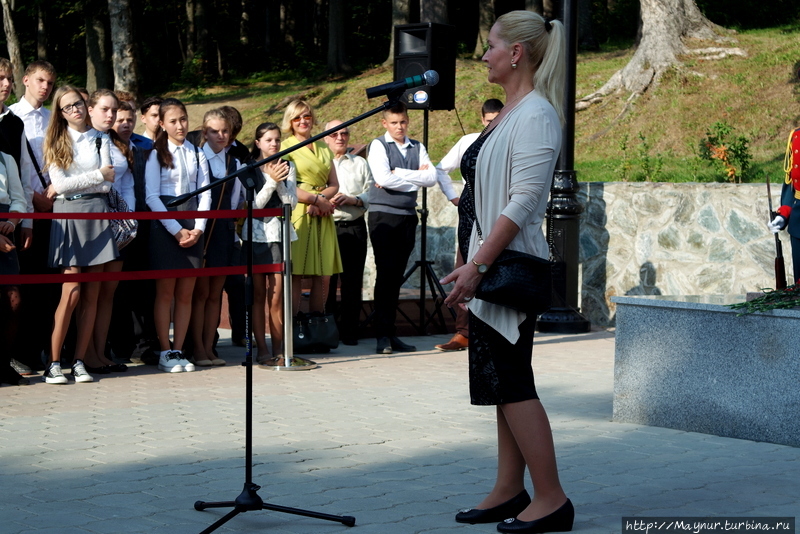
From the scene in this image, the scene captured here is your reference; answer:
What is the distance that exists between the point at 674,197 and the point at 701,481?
655 cm

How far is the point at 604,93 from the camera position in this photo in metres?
22.7

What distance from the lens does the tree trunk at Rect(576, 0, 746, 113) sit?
878 inches

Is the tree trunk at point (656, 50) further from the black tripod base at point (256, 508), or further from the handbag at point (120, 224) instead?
the black tripod base at point (256, 508)

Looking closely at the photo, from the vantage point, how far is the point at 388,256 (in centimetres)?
1002

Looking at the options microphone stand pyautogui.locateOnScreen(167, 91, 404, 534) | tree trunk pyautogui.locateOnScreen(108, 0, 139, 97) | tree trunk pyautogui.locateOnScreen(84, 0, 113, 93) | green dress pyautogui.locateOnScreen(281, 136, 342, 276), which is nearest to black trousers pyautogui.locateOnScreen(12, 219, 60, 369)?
green dress pyautogui.locateOnScreen(281, 136, 342, 276)

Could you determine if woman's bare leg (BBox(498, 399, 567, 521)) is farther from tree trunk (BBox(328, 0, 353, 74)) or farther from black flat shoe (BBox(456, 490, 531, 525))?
tree trunk (BBox(328, 0, 353, 74))

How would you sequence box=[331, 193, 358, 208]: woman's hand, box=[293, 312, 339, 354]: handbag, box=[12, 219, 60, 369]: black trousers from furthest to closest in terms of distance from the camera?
box=[331, 193, 358, 208]: woman's hand
box=[293, 312, 339, 354]: handbag
box=[12, 219, 60, 369]: black trousers

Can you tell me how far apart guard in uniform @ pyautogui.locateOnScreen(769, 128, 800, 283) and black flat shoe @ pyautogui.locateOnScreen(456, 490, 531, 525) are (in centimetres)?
479

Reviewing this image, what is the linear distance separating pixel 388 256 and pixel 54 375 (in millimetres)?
3267

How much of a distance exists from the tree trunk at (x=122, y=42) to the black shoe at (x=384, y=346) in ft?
56.2

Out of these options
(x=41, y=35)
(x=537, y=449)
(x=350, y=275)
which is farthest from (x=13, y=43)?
(x=537, y=449)

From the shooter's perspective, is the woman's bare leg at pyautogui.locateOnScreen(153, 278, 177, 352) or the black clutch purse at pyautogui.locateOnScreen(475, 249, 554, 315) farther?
the woman's bare leg at pyautogui.locateOnScreen(153, 278, 177, 352)

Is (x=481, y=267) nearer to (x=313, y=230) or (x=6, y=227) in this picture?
(x=6, y=227)

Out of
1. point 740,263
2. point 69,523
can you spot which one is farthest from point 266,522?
point 740,263
